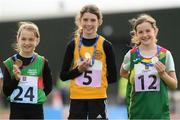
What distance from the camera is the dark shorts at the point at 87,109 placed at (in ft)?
22.5

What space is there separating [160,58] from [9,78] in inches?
69.9

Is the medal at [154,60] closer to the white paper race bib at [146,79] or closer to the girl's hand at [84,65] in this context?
the white paper race bib at [146,79]

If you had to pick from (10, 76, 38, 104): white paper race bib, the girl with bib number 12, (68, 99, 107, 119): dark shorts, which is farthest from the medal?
(10, 76, 38, 104): white paper race bib

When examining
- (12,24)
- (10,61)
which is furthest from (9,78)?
(12,24)

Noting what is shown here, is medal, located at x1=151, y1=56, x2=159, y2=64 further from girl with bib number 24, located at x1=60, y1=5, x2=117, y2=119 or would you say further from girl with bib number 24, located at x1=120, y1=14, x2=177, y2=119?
girl with bib number 24, located at x1=60, y1=5, x2=117, y2=119

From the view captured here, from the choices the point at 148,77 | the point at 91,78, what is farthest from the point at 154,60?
the point at 91,78

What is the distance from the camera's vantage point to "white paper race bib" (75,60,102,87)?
6.88 metres

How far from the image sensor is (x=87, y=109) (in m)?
6.89

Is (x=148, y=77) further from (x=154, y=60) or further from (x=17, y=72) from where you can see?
(x=17, y=72)

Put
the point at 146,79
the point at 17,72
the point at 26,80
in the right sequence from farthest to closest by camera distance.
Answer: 1. the point at 26,80
2. the point at 17,72
3. the point at 146,79

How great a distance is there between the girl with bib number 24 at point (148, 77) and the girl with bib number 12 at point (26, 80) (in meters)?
1.03

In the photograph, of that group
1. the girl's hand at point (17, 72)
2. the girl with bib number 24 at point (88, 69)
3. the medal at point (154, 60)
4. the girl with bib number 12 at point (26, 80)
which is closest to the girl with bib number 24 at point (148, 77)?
the medal at point (154, 60)

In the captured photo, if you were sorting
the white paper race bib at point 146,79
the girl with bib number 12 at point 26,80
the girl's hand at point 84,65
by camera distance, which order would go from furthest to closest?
1. the girl with bib number 12 at point 26,80
2. the girl's hand at point 84,65
3. the white paper race bib at point 146,79

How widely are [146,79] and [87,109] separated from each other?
784mm
